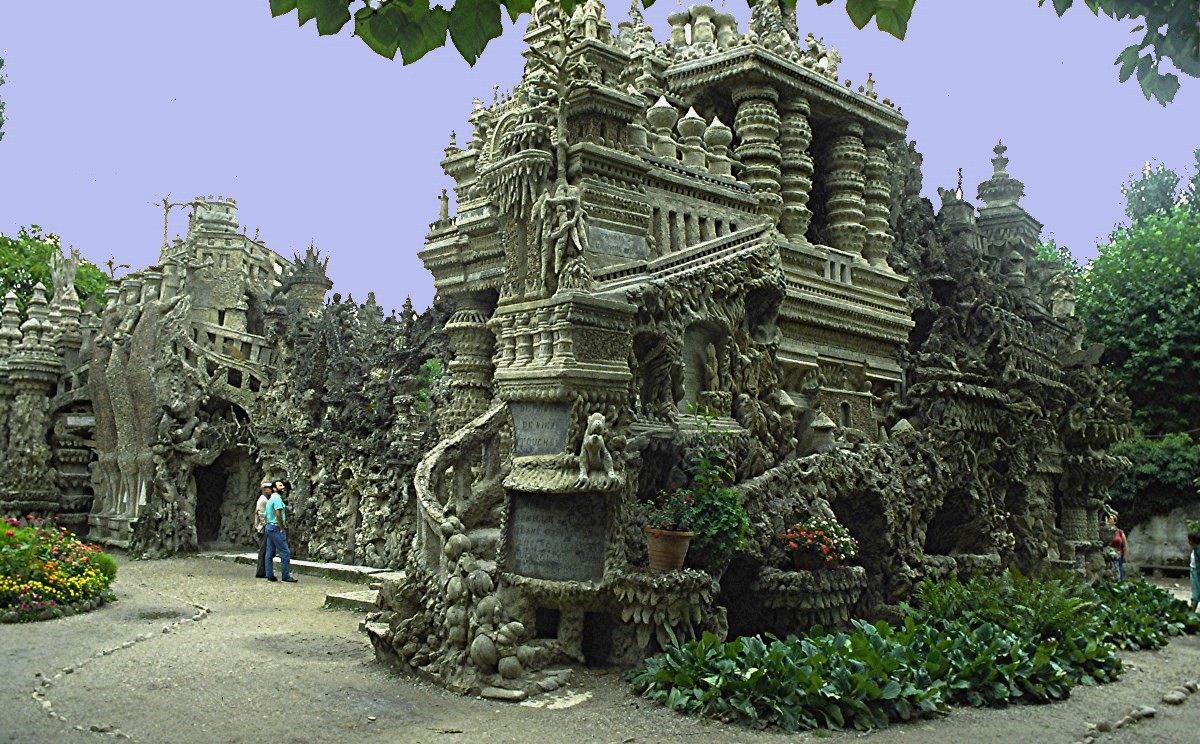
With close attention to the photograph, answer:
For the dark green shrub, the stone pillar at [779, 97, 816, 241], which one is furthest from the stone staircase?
the stone pillar at [779, 97, 816, 241]

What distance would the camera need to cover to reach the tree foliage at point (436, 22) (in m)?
4.23

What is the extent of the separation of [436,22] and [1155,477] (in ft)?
93.6

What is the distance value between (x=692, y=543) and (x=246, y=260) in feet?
66.5

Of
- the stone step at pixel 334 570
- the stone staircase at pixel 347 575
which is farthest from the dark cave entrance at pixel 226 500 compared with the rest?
the stone step at pixel 334 570

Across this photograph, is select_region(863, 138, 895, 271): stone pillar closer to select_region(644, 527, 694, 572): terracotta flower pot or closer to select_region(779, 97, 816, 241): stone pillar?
select_region(779, 97, 816, 241): stone pillar

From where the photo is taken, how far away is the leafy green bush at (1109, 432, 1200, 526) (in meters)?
26.6

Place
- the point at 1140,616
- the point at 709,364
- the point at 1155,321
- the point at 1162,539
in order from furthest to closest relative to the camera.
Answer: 1. the point at 1155,321
2. the point at 1162,539
3. the point at 1140,616
4. the point at 709,364

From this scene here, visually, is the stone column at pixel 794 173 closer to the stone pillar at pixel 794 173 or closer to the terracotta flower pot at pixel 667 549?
the stone pillar at pixel 794 173

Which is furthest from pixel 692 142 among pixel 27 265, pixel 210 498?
pixel 27 265

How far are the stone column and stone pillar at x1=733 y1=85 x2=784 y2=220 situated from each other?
191mm

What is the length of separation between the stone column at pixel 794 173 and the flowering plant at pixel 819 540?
17.5 feet

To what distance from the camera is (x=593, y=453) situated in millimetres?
10422

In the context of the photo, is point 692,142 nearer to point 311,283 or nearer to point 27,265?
point 311,283

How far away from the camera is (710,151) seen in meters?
14.6
